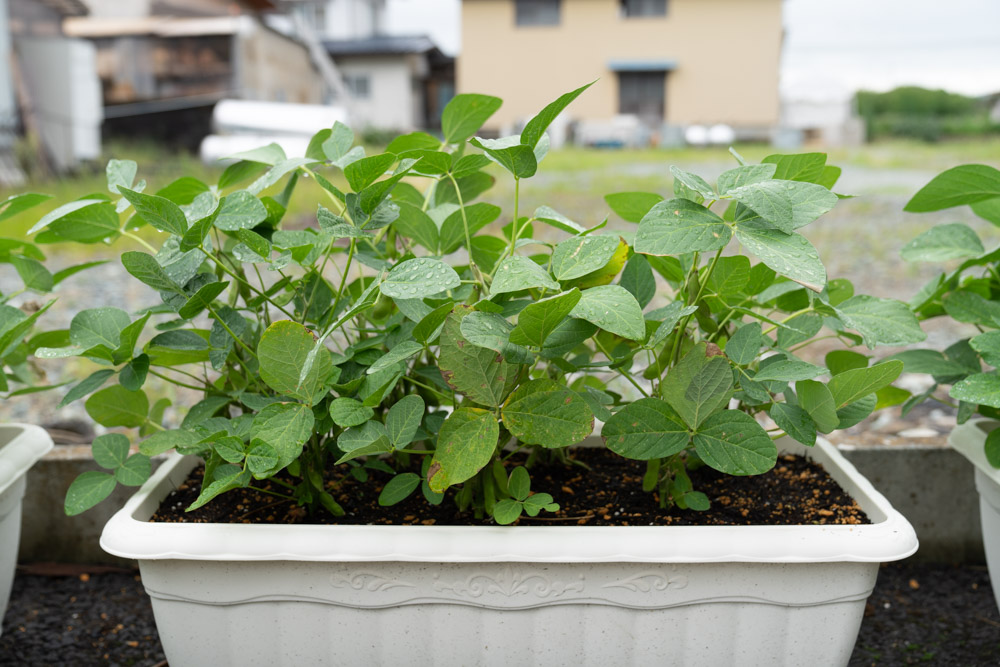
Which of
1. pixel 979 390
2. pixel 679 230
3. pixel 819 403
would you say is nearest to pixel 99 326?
pixel 679 230

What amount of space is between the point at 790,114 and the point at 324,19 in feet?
31.8

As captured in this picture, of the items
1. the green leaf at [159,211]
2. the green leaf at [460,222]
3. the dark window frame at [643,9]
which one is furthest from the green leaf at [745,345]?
the dark window frame at [643,9]

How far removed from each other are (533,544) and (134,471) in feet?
1.15

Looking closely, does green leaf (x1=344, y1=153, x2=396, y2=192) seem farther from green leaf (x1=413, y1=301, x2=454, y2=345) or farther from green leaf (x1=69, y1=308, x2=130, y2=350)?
green leaf (x1=69, y1=308, x2=130, y2=350)

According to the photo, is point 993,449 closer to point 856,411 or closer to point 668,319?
point 856,411

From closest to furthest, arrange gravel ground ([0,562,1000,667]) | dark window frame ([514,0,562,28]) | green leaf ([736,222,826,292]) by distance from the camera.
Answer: green leaf ([736,222,826,292]) < gravel ground ([0,562,1000,667]) < dark window frame ([514,0,562,28])

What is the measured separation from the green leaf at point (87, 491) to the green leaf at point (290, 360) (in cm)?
19

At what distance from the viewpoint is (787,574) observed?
1.87 feet

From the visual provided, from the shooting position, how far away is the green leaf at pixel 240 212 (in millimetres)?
599

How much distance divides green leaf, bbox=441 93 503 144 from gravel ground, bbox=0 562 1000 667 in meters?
0.63

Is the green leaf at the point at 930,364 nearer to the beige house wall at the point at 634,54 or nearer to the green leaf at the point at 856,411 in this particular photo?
the green leaf at the point at 856,411

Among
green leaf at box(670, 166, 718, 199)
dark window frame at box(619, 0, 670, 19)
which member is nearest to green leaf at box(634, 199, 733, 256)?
green leaf at box(670, 166, 718, 199)

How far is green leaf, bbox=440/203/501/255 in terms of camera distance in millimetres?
646

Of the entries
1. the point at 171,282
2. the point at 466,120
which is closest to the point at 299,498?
the point at 171,282
